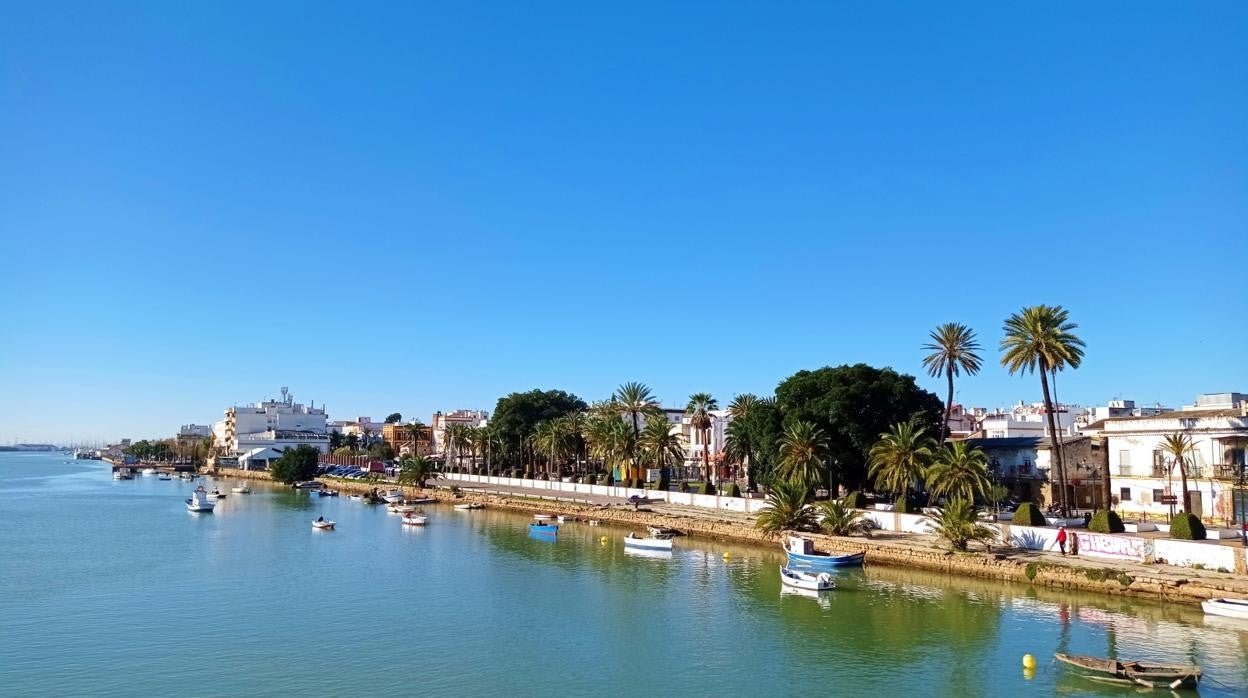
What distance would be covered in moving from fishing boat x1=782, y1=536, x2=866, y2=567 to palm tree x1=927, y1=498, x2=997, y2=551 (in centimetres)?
580

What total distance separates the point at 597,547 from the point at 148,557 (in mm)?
33658

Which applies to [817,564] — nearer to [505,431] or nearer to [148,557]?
[148,557]

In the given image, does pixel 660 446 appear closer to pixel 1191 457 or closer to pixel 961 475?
pixel 961 475

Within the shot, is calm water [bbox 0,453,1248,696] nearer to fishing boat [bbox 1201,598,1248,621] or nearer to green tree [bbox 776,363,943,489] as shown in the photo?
fishing boat [bbox 1201,598,1248,621]

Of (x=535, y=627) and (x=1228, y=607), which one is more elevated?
(x=1228, y=607)

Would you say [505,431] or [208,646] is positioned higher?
[505,431]

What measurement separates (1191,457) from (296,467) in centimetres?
13173

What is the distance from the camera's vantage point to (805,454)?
209ft

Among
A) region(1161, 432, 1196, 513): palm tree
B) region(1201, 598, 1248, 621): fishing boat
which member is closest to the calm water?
region(1201, 598, 1248, 621): fishing boat

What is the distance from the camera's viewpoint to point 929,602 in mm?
42875

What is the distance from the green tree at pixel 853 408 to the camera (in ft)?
219

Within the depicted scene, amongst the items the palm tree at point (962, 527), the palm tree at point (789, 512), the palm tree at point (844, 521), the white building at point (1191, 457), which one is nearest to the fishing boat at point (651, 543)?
the palm tree at point (789, 512)

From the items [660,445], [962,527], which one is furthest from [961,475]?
[660,445]

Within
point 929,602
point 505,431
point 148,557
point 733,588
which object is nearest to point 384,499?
point 505,431
